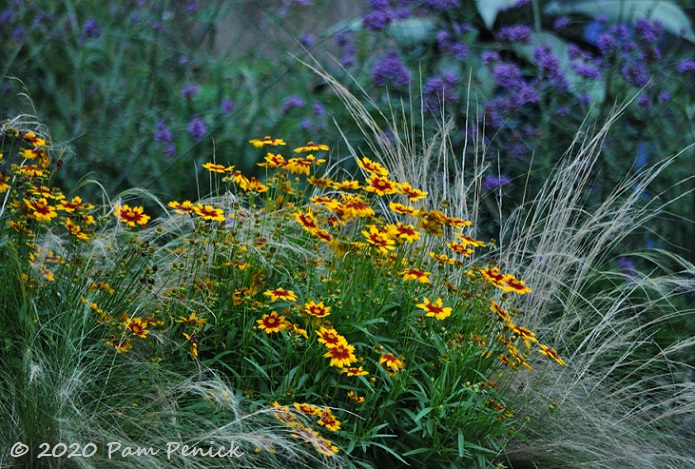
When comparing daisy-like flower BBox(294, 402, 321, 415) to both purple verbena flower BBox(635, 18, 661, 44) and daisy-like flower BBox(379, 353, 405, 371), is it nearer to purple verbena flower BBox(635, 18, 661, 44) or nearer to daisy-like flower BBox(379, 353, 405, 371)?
daisy-like flower BBox(379, 353, 405, 371)

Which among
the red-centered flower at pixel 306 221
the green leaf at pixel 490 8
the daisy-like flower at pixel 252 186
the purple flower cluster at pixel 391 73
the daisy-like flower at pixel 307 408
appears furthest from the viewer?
the green leaf at pixel 490 8

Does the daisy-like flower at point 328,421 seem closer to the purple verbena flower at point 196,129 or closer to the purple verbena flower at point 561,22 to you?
the purple verbena flower at point 196,129

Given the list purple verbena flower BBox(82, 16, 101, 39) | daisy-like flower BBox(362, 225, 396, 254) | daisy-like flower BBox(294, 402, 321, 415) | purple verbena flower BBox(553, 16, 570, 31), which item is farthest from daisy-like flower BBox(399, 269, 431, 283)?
purple verbena flower BBox(82, 16, 101, 39)

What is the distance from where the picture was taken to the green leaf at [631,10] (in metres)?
4.53

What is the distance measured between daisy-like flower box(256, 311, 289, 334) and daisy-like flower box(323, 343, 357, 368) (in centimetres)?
15

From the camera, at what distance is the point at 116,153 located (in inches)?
166

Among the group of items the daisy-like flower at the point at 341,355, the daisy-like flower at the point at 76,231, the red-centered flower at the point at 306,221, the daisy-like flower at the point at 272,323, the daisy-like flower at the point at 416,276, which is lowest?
the daisy-like flower at the point at 341,355

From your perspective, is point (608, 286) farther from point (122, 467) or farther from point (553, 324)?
point (122, 467)

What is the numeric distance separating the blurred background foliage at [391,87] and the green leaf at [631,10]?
0.01 m

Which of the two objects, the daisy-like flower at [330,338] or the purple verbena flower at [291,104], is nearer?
the daisy-like flower at [330,338]

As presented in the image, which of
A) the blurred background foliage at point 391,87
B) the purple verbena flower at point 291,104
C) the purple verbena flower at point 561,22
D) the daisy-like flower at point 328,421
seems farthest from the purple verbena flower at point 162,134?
the daisy-like flower at point 328,421

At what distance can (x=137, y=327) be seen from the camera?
2.57 meters

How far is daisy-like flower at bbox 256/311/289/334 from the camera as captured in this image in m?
2.48

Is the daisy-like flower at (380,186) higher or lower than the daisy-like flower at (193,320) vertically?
higher
